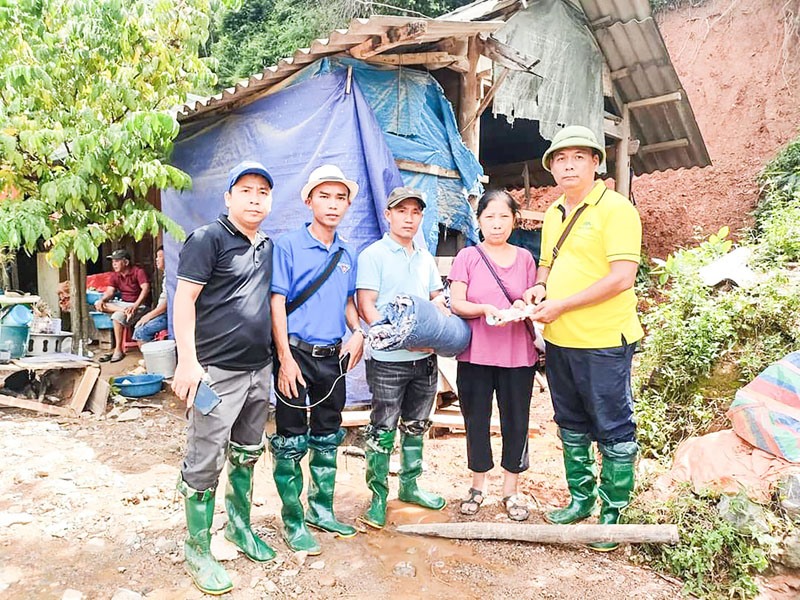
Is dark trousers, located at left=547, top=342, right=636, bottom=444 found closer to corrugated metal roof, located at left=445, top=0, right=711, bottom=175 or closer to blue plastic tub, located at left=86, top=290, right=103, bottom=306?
corrugated metal roof, located at left=445, top=0, right=711, bottom=175

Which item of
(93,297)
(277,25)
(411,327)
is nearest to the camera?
(411,327)

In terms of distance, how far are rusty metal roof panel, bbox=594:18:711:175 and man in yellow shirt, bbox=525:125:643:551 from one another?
16.9 ft

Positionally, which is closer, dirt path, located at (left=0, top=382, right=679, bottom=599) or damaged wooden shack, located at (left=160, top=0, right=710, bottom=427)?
dirt path, located at (left=0, top=382, right=679, bottom=599)

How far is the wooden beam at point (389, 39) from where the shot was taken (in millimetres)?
4094

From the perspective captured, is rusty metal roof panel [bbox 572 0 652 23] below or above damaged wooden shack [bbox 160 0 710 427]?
above

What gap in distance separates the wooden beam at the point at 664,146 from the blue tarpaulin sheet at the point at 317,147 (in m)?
5.86

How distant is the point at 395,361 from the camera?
307cm

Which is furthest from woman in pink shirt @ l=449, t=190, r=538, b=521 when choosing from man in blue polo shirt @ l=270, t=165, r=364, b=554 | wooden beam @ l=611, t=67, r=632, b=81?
wooden beam @ l=611, t=67, r=632, b=81

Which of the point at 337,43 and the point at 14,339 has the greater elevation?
the point at 337,43

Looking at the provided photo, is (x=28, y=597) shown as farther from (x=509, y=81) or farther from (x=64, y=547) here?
(x=509, y=81)

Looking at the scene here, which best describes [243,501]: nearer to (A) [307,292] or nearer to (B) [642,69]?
(A) [307,292]

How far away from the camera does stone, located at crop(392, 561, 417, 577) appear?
9.13 feet

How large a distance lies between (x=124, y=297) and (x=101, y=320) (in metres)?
0.52

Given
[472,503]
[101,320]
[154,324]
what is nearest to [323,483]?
[472,503]
